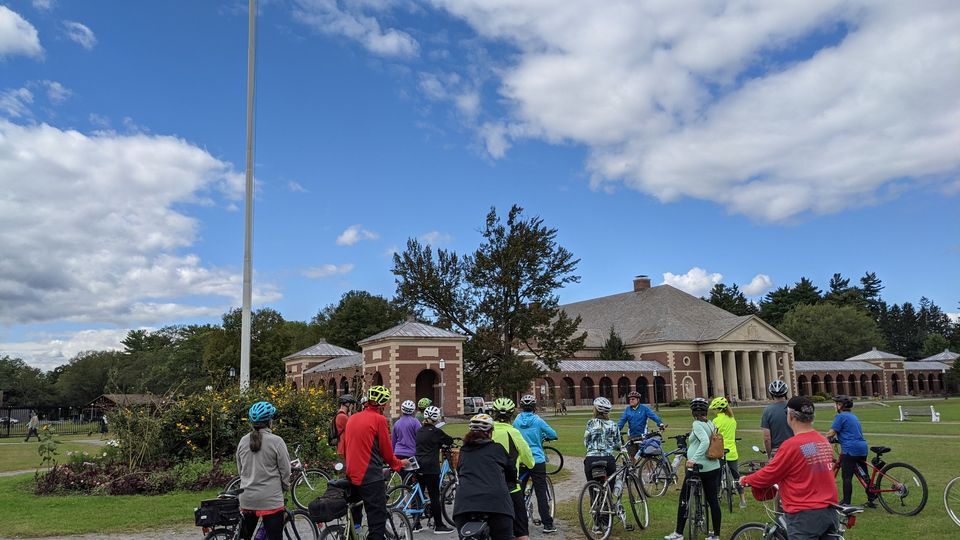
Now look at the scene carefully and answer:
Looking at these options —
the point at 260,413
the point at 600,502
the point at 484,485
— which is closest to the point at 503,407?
the point at 484,485

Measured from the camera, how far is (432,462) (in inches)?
397

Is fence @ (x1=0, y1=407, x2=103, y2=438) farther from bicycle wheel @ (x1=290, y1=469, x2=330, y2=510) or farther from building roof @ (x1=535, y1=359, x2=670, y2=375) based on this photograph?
building roof @ (x1=535, y1=359, x2=670, y2=375)

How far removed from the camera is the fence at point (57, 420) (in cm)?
5072

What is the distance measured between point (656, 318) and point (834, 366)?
2463 centimetres

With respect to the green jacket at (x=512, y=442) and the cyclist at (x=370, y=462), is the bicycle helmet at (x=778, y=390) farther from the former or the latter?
the cyclist at (x=370, y=462)

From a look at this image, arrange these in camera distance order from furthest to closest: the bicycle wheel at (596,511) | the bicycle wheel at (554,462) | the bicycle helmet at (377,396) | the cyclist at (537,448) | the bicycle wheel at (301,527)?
the bicycle wheel at (554,462), the cyclist at (537,448), the bicycle wheel at (596,511), the bicycle wheel at (301,527), the bicycle helmet at (377,396)

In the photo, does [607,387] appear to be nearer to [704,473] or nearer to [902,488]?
[902,488]

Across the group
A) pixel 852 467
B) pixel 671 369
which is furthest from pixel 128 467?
pixel 671 369

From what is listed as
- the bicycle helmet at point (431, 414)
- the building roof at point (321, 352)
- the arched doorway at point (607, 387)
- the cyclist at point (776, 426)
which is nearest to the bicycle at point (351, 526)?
the bicycle helmet at point (431, 414)

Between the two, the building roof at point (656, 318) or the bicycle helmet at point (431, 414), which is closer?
the bicycle helmet at point (431, 414)

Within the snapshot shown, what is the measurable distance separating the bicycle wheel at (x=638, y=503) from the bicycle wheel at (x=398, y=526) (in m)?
3.40

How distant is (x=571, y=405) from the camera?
237 ft

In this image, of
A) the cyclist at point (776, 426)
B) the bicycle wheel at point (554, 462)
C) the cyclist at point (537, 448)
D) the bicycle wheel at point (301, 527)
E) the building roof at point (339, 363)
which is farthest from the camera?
the building roof at point (339, 363)

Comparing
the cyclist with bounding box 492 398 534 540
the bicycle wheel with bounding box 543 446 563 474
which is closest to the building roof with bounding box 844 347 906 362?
the bicycle wheel with bounding box 543 446 563 474
